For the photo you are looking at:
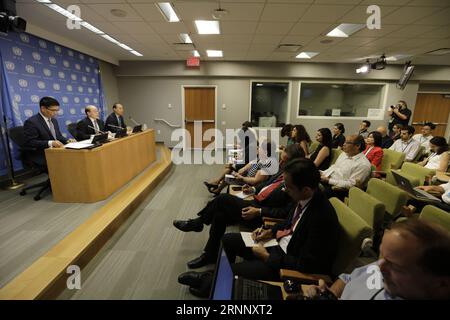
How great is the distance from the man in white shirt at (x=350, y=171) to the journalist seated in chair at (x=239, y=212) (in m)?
0.82

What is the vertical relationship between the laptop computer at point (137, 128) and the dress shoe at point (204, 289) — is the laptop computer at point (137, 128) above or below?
above

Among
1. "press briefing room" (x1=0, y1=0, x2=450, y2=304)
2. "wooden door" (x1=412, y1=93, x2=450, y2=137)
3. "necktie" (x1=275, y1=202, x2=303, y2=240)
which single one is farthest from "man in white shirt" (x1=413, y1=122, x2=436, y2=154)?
"necktie" (x1=275, y1=202, x2=303, y2=240)

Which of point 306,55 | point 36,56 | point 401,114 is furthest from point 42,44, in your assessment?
point 401,114

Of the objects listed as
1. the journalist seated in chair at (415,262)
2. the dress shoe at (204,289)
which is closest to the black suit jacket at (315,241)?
the journalist seated in chair at (415,262)

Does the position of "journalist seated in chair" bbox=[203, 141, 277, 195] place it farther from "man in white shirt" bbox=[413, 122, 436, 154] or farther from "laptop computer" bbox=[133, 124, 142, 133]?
"man in white shirt" bbox=[413, 122, 436, 154]

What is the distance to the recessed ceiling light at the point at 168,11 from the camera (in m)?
3.18

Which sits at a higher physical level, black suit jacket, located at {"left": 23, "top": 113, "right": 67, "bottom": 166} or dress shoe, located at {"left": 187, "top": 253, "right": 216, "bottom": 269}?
black suit jacket, located at {"left": 23, "top": 113, "right": 67, "bottom": 166}

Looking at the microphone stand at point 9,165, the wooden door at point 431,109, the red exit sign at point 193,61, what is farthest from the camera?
the wooden door at point 431,109

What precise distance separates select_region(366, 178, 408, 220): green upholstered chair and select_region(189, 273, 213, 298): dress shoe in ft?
5.58

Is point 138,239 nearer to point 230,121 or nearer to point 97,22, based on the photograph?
point 97,22

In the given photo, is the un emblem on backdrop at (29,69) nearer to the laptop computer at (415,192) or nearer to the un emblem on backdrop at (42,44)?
the un emblem on backdrop at (42,44)

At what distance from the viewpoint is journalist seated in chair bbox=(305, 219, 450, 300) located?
2.16ft
